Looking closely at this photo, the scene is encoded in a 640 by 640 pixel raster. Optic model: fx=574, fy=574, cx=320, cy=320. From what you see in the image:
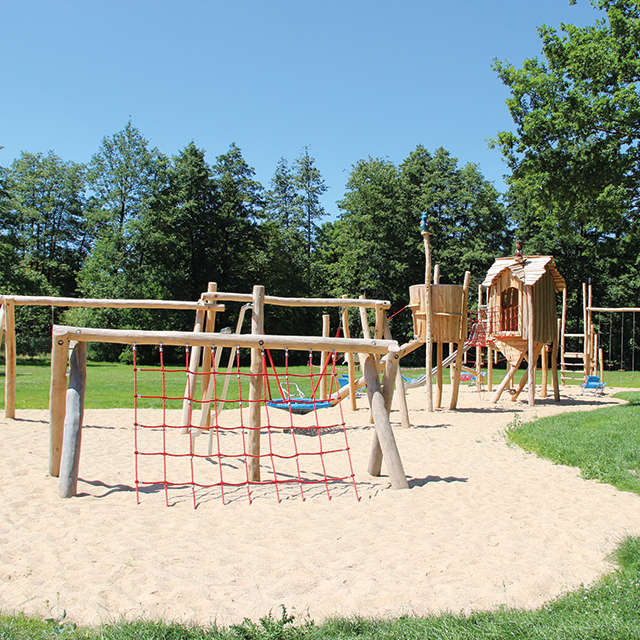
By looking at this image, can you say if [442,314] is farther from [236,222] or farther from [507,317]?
[236,222]

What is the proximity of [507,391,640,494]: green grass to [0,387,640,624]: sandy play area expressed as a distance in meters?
0.33

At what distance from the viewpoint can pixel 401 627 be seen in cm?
284

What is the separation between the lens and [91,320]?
1286 inches

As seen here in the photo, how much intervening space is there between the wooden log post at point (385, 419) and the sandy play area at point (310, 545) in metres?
0.19

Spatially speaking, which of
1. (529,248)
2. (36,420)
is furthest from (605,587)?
(529,248)

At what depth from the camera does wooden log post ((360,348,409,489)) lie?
5504 mm

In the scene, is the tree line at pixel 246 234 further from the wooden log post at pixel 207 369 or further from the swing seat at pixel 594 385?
the wooden log post at pixel 207 369

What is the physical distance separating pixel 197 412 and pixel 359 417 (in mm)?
3270

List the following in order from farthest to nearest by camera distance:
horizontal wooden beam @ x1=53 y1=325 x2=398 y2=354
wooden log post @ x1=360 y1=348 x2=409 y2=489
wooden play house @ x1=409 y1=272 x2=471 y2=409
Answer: wooden play house @ x1=409 y1=272 x2=471 y2=409
wooden log post @ x1=360 y1=348 x2=409 y2=489
horizontal wooden beam @ x1=53 y1=325 x2=398 y2=354

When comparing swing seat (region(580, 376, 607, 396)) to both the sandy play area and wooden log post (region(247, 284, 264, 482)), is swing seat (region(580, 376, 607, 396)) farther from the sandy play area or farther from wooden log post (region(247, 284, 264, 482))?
wooden log post (region(247, 284, 264, 482))

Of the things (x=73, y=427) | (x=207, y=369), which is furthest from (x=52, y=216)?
(x=73, y=427)

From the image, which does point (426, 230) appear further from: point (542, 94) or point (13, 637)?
point (13, 637)

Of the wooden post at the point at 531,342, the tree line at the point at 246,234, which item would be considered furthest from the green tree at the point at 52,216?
the wooden post at the point at 531,342

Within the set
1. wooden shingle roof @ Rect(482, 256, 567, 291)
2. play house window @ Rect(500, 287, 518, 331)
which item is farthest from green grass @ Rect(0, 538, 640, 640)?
play house window @ Rect(500, 287, 518, 331)
